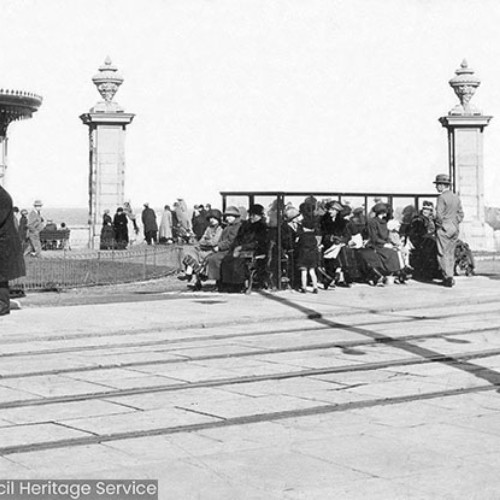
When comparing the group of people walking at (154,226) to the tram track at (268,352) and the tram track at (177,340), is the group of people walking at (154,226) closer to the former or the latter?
the tram track at (177,340)

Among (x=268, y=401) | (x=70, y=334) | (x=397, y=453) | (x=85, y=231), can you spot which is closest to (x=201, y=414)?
(x=268, y=401)

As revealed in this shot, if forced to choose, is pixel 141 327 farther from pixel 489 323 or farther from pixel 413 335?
pixel 489 323

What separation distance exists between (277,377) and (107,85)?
2803 centimetres

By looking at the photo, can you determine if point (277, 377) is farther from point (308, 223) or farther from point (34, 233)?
point (34, 233)

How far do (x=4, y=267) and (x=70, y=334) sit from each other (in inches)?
77.5

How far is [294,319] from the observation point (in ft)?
50.1

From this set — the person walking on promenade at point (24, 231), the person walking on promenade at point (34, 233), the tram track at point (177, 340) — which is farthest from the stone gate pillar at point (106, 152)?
the tram track at point (177, 340)

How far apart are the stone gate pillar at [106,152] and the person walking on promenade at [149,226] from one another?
190 centimetres

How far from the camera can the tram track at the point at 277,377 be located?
9.21 meters

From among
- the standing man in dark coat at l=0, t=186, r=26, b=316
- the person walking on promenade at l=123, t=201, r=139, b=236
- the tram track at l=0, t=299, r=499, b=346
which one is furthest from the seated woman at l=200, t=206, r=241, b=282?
the person walking on promenade at l=123, t=201, r=139, b=236

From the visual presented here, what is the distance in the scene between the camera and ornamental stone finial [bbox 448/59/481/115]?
36062 mm

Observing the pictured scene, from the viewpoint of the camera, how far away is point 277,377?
10.2 m

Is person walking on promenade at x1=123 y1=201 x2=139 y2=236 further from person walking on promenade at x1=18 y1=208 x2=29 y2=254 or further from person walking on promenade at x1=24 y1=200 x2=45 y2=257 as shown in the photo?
person walking on promenade at x1=24 y1=200 x2=45 y2=257

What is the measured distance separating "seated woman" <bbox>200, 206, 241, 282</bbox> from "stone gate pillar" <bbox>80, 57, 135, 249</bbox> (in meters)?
17.4
